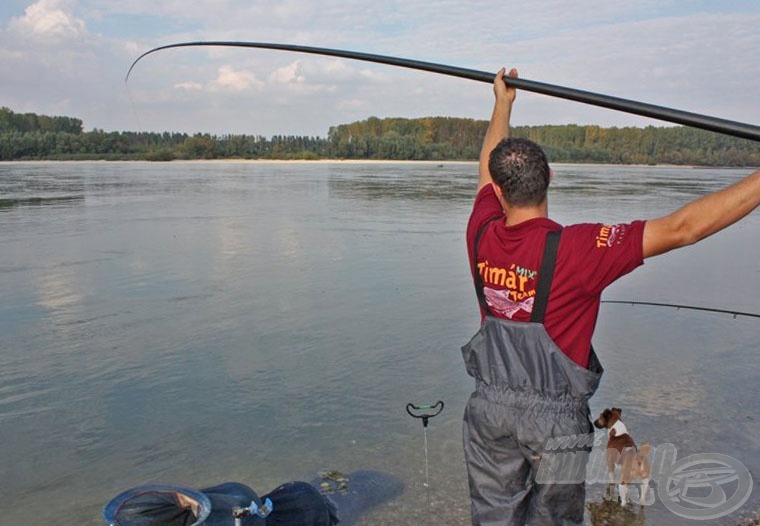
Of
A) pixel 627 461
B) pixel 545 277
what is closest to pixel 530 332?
pixel 545 277

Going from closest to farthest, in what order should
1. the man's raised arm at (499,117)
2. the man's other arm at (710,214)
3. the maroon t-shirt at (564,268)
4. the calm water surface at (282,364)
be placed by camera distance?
the man's other arm at (710,214), the maroon t-shirt at (564,268), the man's raised arm at (499,117), the calm water surface at (282,364)

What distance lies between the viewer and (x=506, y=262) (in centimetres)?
254

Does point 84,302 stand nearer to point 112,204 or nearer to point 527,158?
point 527,158

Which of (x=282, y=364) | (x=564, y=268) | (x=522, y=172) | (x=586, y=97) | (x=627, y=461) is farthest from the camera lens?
(x=282, y=364)

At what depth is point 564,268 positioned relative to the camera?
2.44 meters

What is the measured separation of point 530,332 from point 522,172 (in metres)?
0.57

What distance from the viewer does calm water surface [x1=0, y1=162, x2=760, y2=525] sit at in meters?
5.18

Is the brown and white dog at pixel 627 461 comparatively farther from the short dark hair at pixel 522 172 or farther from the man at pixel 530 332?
the short dark hair at pixel 522 172

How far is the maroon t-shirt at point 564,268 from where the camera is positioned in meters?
2.37

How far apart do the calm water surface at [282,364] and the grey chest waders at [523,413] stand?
76.2 inches

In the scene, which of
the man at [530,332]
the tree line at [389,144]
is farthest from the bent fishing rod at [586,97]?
the tree line at [389,144]

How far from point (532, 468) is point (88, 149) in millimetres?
94311

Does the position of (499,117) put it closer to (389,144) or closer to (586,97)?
(586,97)

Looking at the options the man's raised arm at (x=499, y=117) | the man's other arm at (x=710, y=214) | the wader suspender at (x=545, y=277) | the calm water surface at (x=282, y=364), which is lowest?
the calm water surface at (x=282, y=364)
